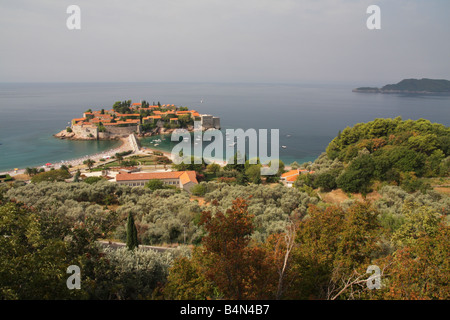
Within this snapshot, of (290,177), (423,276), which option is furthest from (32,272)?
(290,177)

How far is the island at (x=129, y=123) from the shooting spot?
5656 centimetres

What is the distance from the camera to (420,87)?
164625mm

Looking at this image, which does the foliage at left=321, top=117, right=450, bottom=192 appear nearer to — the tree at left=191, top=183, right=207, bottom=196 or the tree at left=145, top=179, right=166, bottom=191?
the tree at left=191, top=183, right=207, bottom=196

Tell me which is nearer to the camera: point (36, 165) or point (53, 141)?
point (36, 165)

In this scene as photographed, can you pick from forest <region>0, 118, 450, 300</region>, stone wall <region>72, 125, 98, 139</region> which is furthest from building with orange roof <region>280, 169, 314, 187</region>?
stone wall <region>72, 125, 98, 139</region>

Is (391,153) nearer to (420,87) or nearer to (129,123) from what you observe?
(129,123)

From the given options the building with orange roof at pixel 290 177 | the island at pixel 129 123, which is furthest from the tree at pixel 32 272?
the island at pixel 129 123

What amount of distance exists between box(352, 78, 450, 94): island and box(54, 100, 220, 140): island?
494 ft

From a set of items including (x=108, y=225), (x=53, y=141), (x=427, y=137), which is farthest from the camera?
(x=53, y=141)

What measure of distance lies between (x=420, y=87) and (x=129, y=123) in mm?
171723

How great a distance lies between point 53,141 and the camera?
176ft

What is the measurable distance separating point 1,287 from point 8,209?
2184 millimetres

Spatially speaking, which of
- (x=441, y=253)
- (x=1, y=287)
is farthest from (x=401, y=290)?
(x=1, y=287)
